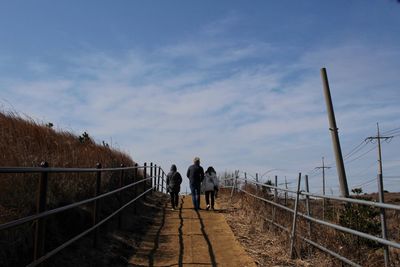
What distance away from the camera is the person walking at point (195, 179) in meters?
15.6

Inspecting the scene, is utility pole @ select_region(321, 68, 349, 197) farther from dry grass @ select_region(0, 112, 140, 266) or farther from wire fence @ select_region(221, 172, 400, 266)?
dry grass @ select_region(0, 112, 140, 266)

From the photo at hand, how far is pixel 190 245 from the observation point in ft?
31.1

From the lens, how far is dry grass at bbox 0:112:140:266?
601 cm

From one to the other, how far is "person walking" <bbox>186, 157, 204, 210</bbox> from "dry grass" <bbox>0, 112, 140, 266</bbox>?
3.15 meters

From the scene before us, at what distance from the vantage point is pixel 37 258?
5.23 metres

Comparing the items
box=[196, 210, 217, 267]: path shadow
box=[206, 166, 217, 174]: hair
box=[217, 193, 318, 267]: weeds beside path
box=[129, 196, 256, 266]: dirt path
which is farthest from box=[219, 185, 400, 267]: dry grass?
box=[206, 166, 217, 174]: hair

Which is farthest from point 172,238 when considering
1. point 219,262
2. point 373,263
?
point 373,263

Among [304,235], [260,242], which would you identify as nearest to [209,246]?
[260,242]

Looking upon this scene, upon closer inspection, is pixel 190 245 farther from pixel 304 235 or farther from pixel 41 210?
pixel 41 210

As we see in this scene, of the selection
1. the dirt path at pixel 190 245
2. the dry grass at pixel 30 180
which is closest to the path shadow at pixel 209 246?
the dirt path at pixel 190 245

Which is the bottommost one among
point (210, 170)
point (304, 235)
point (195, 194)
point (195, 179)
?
point (304, 235)

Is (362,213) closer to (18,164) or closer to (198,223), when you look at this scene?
(198,223)

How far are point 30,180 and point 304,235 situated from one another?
4.58m

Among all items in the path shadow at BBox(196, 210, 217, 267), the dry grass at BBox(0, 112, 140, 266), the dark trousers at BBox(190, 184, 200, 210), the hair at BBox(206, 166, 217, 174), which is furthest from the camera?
the hair at BBox(206, 166, 217, 174)
